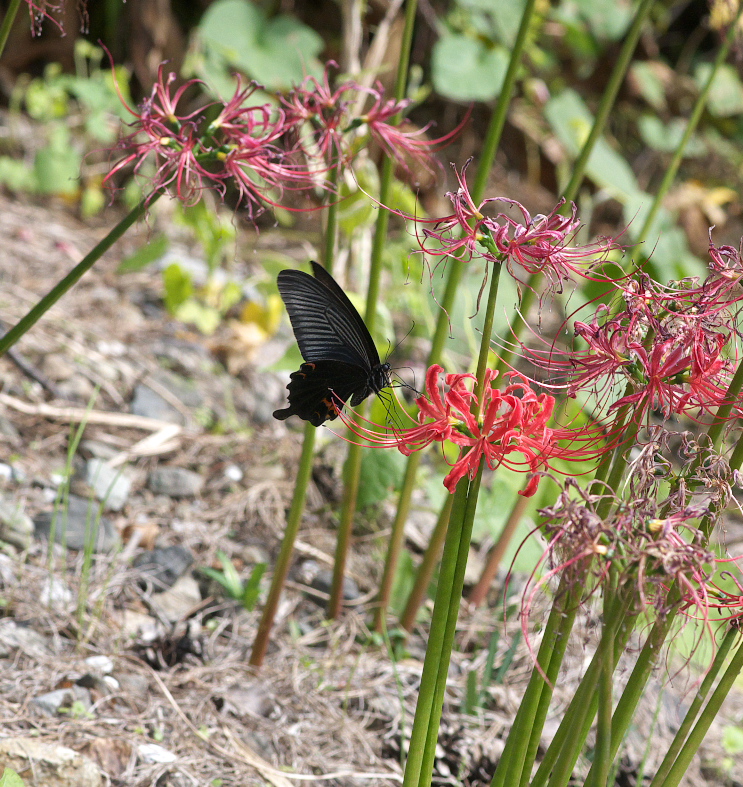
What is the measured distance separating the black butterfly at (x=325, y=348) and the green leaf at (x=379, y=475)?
22.8 inches

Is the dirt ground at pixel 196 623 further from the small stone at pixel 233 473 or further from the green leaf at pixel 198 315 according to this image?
the green leaf at pixel 198 315

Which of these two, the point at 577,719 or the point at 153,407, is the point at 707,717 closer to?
the point at 577,719

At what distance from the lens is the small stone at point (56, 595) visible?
145 cm

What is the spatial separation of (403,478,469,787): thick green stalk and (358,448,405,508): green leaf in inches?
31.3

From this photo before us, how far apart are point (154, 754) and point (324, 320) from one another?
0.72m

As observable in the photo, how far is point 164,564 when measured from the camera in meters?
1.68

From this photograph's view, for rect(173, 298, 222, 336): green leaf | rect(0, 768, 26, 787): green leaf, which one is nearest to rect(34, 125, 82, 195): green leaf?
rect(173, 298, 222, 336): green leaf

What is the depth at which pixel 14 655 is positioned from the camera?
131 centimetres

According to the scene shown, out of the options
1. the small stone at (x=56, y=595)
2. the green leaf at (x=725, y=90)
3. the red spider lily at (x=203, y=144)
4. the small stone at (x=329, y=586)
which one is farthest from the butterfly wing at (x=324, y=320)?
the green leaf at (x=725, y=90)

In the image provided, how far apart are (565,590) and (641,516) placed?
88 millimetres

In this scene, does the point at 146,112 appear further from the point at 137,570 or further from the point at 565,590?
the point at 137,570

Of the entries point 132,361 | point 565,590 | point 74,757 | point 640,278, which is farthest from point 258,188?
point 132,361

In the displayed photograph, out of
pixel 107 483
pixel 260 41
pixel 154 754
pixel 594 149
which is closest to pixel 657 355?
pixel 154 754

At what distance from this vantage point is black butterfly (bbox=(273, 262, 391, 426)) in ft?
A: 2.90
